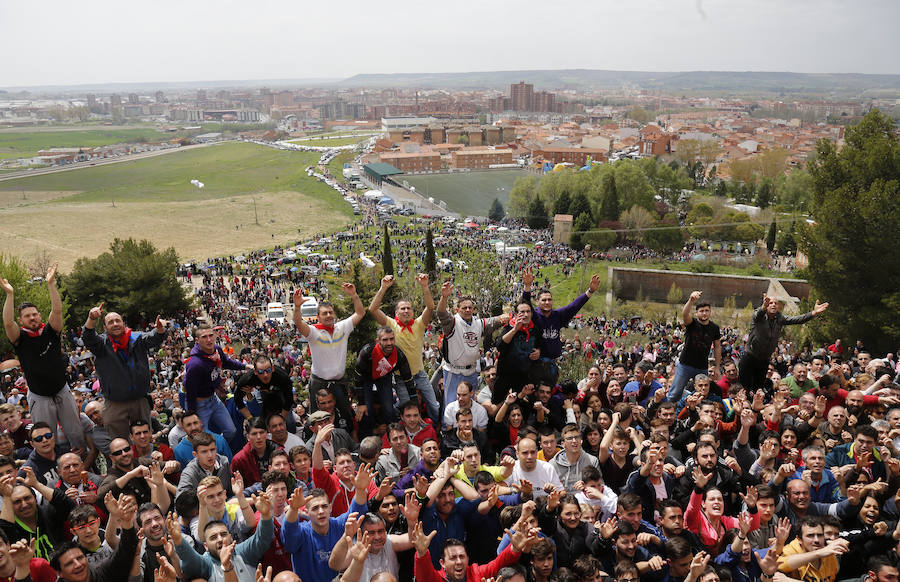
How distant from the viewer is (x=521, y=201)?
5003 cm

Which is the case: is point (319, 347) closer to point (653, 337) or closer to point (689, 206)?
point (653, 337)

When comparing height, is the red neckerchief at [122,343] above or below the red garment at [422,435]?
above

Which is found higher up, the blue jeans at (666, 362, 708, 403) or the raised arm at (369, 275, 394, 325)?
the raised arm at (369, 275, 394, 325)

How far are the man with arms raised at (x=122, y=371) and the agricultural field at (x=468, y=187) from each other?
1967 inches

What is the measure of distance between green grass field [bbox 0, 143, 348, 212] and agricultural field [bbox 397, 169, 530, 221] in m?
10.9

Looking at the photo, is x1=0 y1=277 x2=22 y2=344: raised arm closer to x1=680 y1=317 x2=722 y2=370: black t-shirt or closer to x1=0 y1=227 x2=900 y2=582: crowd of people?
x1=0 y1=227 x2=900 y2=582: crowd of people

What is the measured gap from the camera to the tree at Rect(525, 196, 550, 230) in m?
45.7

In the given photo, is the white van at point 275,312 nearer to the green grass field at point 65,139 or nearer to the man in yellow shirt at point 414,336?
the man in yellow shirt at point 414,336

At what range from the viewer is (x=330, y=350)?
5.50 metres

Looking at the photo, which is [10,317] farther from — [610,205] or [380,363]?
[610,205]

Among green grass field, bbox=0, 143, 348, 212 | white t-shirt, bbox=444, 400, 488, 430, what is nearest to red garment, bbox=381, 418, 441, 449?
white t-shirt, bbox=444, 400, 488, 430

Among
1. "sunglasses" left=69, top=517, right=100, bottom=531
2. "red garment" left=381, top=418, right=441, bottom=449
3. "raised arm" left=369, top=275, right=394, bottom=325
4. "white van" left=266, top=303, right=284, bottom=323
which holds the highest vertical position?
"raised arm" left=369, top=275, right=394, bottom=325

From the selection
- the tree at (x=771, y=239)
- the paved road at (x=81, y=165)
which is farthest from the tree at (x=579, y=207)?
the paved road at (x=81, y=165)

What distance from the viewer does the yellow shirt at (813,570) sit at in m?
3.56
